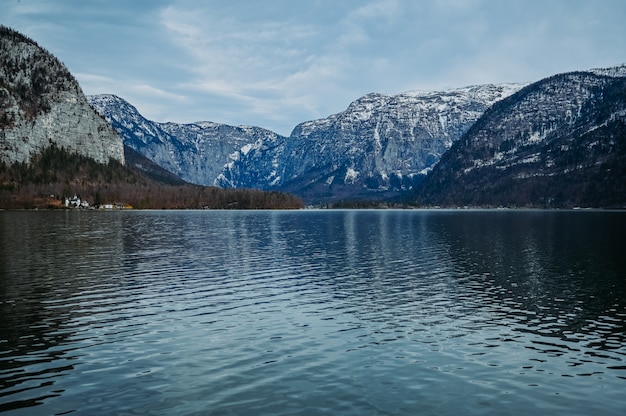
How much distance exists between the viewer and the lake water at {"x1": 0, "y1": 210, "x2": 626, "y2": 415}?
76.2 ft

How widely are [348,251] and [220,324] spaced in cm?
5742

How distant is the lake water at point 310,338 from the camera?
2323cm

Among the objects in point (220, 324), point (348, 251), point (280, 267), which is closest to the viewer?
point (220, 324)

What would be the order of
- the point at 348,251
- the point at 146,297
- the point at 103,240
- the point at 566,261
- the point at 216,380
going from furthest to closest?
the point at 103,240
the point at 348,251
the point at 566,261
the point at 146,297
the point at 216,380

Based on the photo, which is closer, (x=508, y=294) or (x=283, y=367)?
(x=283, y=367)

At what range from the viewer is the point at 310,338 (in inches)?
1331

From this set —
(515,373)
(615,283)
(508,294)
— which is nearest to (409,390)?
(515,373)

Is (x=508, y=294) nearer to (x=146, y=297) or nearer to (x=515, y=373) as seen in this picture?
(x=515, y=373)

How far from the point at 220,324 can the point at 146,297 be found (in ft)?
44.0

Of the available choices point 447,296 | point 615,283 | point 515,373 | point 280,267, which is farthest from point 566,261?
point 515,373

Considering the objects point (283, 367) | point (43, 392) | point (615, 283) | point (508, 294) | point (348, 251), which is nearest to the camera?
point (43, 392)

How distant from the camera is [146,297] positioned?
47531 mm

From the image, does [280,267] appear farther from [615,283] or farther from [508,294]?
[615,283]

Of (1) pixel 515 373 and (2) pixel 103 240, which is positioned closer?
(1) pixel 515 373
